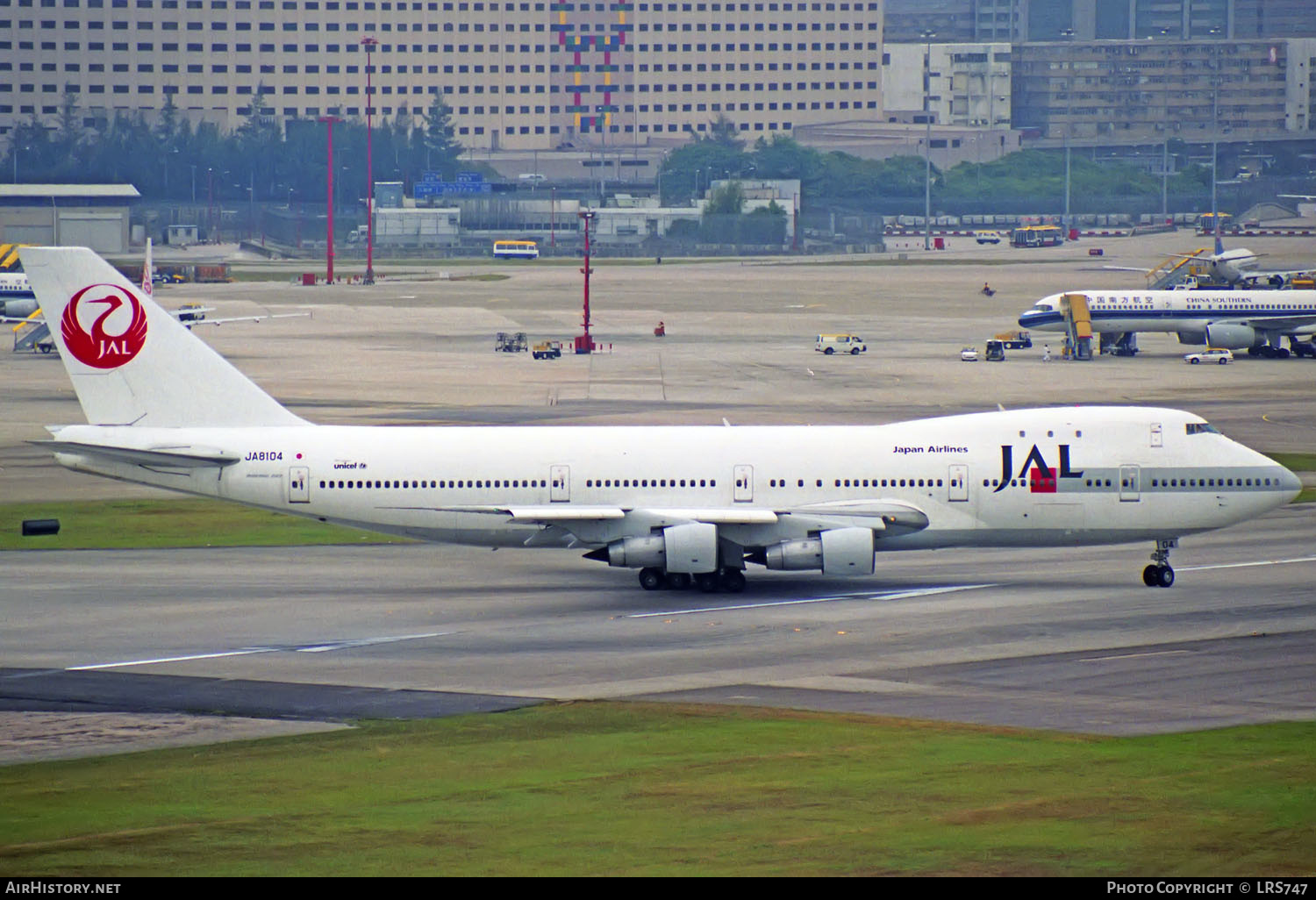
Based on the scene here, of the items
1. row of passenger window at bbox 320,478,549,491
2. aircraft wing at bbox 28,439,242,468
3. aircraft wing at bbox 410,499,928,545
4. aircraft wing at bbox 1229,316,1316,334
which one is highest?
aircraft wing at bbox 1229,316,1316,334

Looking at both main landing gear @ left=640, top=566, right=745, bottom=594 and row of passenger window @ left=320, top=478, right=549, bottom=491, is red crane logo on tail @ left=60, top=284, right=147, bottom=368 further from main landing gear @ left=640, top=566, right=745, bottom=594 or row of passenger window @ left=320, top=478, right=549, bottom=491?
main landing gear @ left=640, top=566, right=745, bottom=594

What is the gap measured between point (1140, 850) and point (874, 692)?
13730 millimetres

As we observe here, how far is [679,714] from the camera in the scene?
3622 centimetres

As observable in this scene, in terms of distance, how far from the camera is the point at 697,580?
Answer: 50906 millimetres

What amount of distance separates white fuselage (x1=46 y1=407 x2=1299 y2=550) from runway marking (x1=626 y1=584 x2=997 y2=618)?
135cm

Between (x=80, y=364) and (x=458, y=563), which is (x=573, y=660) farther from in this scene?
(x=80, y=364)

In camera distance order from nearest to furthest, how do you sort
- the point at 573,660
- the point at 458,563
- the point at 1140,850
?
the point at 1140,850, the point at 573,660, the point at 458,563

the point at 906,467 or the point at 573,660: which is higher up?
the point at 906,467

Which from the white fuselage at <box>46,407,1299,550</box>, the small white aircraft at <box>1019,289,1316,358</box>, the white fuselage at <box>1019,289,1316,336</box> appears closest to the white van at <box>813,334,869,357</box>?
the small white aircraft at <box>1019,289,1316,358</box>

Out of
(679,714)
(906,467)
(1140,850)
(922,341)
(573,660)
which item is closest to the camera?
(1140,850)

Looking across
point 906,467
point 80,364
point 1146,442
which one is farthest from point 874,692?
point 80,364

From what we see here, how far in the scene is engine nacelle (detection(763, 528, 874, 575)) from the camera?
48.5m

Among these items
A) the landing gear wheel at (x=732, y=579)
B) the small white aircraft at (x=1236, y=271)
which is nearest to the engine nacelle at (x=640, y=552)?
the landing gear wheel at (x=732, y=579)

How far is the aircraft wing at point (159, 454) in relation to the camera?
4928cm
